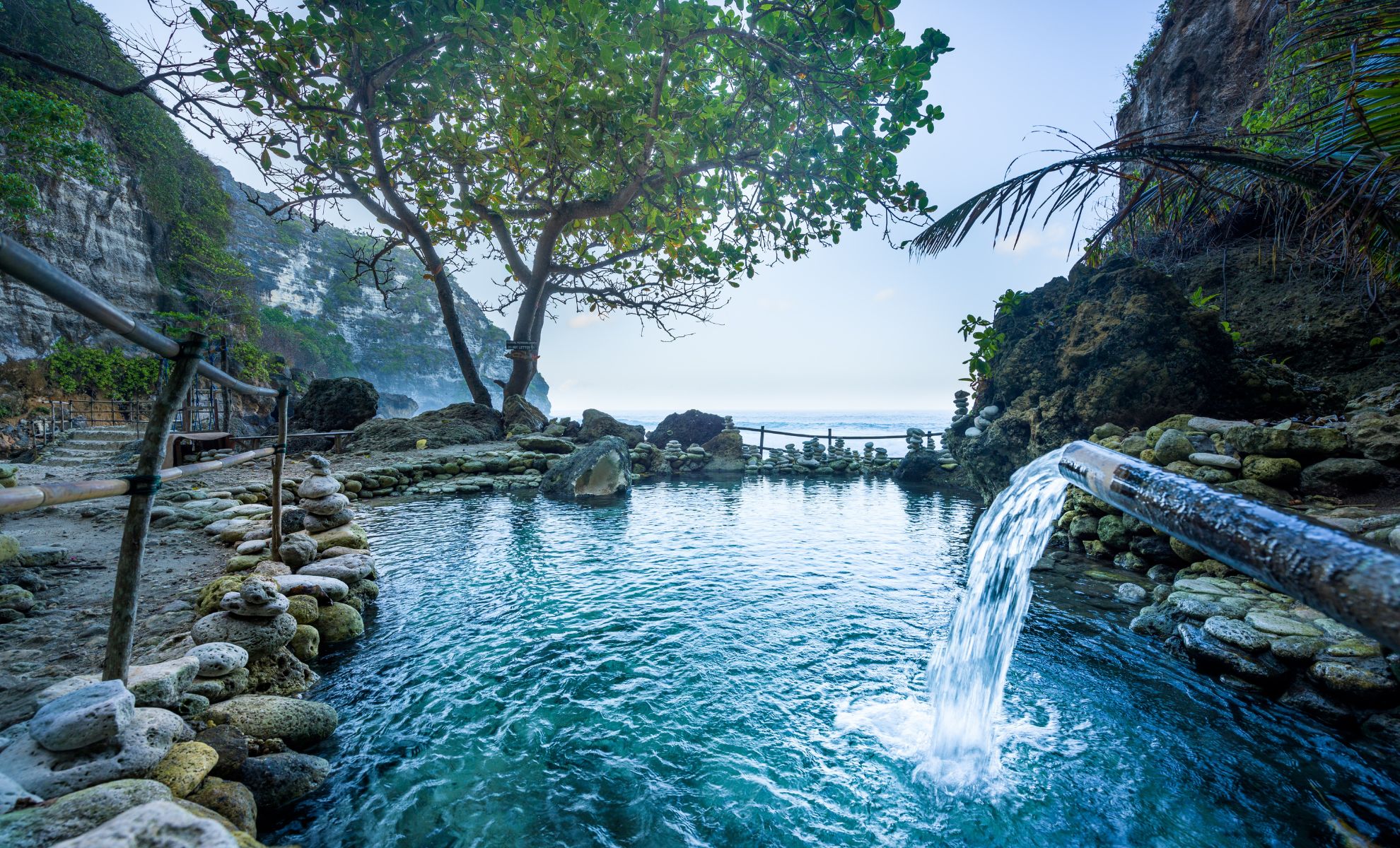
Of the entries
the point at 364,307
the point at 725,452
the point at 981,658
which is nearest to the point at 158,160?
the point at 725,452

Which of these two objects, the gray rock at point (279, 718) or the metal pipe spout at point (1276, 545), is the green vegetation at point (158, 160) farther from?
the metal pipe spout at point (1276, 545)

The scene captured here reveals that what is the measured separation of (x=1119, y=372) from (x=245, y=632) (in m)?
10.9

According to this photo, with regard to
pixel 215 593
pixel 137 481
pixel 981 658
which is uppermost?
pixel 137 481

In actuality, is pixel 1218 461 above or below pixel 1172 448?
below

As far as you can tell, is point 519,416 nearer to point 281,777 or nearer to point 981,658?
point 281,777

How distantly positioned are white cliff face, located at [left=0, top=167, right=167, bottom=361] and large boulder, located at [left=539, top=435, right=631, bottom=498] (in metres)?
19.9

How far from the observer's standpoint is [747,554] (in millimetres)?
6734

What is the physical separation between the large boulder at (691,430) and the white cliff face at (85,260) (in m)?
20.9

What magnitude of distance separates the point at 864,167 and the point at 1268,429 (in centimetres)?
524

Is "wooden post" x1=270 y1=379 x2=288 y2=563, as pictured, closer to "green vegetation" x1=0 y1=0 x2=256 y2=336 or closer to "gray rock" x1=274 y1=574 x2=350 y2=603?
"gray rock" x1=274 y1=574 x2=350 y2=603

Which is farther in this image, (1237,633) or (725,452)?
(725,452)

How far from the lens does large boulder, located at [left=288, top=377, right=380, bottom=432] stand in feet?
51.2

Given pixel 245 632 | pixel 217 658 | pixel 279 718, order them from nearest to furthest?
pixel 279 718 → pixel 217 658 → pixel 245 632

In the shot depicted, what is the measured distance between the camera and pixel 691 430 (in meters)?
17.6
